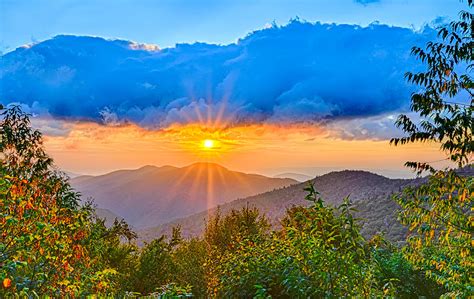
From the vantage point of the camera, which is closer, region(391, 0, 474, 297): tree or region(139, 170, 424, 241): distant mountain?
region(391, 0, 474, 297): tree

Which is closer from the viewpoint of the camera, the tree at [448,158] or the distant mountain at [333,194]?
the tree at [448,158]

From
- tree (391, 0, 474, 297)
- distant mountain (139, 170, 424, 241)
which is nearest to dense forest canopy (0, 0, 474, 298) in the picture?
tree (391, 0, 474, 297)

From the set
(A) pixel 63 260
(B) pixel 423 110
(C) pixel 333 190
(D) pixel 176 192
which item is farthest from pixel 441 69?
(D) pixel 176 192

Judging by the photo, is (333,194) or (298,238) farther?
(333,194)

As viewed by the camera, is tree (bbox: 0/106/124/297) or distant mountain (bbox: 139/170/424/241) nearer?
tree (bbox: 0/106/124/297)

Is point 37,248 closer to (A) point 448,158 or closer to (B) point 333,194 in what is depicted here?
(A) point 448,158

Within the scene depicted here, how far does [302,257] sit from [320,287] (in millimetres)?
802

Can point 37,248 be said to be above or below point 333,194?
below

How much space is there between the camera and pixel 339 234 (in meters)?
5.97

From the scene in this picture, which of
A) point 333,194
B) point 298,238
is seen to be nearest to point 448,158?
point 298,238

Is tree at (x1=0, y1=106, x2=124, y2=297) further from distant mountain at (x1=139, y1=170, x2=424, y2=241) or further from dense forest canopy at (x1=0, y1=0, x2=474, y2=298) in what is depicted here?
distant mountain at (x1=139, y1=170, x2=424, y2=241)

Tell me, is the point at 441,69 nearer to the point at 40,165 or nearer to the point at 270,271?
the point at 270,271

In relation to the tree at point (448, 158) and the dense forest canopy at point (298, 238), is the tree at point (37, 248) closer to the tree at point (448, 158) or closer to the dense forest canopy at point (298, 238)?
the dense forest canopy at point (298, 238)

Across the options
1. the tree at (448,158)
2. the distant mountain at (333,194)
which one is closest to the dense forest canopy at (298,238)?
the tree at (448,158)
